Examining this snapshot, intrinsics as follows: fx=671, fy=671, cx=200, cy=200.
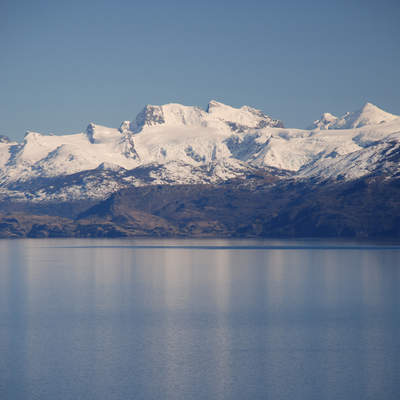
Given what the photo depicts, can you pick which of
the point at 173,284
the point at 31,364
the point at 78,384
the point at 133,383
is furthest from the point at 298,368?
the point at 173,284

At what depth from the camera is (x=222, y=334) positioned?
102875 millimetres

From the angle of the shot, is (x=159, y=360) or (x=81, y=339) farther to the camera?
(x=81, y=339)

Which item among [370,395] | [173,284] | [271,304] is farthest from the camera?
[173,284]

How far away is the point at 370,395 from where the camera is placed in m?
70.5

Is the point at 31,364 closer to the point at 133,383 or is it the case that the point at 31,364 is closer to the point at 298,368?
the point at 133,383

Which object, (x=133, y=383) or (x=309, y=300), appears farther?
(x=309, y=300)

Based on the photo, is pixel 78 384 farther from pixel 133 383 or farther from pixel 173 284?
pixel 173 284

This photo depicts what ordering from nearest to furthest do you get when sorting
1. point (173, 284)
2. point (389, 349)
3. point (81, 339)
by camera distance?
point (389, 349) < point (81, 339) < point (173, 284)

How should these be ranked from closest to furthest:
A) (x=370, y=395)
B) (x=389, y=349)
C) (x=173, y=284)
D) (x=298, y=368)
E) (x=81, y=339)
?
(x=370, y=395) < (x=298, y=368) < (x=389, y=349) < (x=81, y=339) < (x=173, y=284)

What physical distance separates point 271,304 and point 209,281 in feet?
154

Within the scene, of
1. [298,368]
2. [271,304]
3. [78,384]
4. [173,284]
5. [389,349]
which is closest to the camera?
[78,384]

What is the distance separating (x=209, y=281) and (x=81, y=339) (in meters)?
85.7

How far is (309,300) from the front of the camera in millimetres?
142750

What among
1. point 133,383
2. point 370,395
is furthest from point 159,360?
point 370,395
